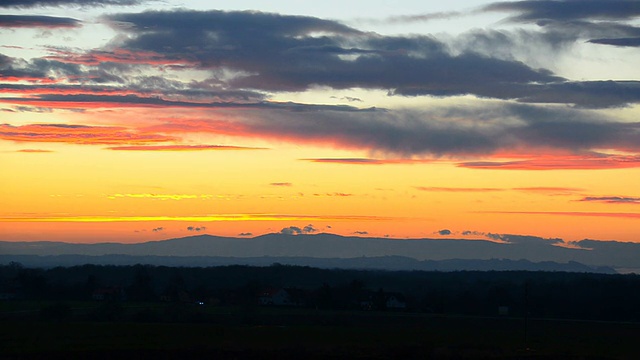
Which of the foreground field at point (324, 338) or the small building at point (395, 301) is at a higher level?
the small building at point (395, 301)

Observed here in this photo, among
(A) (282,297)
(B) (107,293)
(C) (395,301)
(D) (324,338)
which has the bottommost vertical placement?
(D) (324,338)

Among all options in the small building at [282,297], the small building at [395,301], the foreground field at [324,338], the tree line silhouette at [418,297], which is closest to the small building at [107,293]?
the tree line silhouette at [418,297]

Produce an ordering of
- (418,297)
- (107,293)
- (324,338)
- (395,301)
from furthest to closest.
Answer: (418,297) → (107,293) → (395,301) → (324,338)

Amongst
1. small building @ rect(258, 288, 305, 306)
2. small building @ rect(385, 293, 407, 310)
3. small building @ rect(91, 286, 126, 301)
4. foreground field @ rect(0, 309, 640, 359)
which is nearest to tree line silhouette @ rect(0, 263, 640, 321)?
small building @ rect(91, 286, 126, 301)

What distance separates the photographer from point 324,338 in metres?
66.5

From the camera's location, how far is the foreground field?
2184 inches

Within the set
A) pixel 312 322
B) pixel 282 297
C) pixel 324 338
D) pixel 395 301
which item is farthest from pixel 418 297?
pixel 324 338

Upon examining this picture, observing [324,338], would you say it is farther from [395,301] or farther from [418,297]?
[418,297]

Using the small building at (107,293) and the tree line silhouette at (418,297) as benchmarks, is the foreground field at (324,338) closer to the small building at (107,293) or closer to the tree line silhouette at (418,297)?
the tree line silhouette at (418,297)

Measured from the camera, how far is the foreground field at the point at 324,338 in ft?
182

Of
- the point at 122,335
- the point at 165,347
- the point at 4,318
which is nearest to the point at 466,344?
the point at 165,347

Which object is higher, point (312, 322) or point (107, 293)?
point (107, 293)

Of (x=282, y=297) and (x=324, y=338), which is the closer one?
(x=324, y=338)

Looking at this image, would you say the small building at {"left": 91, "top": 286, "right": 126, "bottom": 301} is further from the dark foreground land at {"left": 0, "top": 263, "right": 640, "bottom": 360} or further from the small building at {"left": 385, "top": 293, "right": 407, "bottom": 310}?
the small building at {"left": 385, "top": 293, "right": 407, "bottom": 310}
